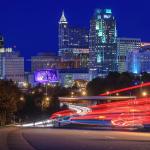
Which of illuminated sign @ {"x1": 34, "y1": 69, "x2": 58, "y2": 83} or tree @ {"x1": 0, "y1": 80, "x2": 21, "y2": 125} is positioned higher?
illuminated sign @ {"x1": 34, "y1": 69, "x2": 58, "y2": 83}

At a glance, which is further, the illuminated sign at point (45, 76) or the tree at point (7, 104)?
the illuminated sign at point (45, 76)

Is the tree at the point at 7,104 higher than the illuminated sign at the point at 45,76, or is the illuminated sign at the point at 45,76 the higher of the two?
the illuminated sign at the point at 45,76

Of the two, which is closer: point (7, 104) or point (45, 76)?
point (7, 104)

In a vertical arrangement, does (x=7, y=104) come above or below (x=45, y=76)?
below

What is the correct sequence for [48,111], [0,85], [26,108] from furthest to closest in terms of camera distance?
[48,111]
[26,108]
[0,85]

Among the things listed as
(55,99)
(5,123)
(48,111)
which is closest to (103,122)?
(5,123)

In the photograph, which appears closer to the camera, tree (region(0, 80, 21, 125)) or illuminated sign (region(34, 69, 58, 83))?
tree (region(0, 80, 21, 125))

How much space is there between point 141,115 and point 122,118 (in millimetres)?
2106

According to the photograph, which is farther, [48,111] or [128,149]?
[48,111]

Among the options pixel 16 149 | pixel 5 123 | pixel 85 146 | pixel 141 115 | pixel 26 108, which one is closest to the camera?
pixel 16 149

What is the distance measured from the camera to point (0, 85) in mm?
80375

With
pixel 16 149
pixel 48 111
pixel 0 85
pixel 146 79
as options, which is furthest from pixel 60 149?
pixel 146 79

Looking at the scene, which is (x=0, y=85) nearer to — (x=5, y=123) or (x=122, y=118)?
(x=5, y=123)

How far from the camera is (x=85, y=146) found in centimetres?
3412
